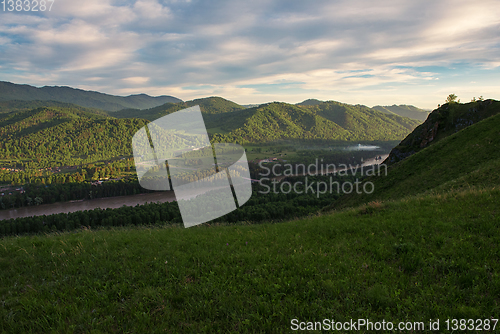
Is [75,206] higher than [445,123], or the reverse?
[445,123]

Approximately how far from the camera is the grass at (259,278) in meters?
4.27

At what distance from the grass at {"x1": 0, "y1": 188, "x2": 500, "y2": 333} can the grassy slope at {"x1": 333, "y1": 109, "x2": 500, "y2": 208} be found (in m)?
14.5

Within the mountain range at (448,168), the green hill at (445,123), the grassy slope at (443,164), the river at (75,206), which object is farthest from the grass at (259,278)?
the river at (75,206)

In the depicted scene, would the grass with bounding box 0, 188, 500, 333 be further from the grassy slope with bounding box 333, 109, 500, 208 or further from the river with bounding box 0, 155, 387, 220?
the river with bounding box 0, 155, 387, 220

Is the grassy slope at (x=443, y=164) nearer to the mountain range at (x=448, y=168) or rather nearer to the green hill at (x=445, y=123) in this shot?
the mountain range at (x=448, y=168)

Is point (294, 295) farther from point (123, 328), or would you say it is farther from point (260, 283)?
point (123, 328)

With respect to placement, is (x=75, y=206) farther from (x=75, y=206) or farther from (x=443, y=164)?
(x=443, y=164)

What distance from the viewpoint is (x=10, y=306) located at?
192 inches

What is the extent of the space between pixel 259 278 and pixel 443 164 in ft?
88.1

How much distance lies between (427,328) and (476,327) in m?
0.73

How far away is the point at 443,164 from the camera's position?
76.4ft

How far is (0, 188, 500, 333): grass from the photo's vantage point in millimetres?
4273

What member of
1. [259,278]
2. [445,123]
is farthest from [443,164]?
[445,123]

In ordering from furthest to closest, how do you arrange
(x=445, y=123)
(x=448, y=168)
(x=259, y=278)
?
(x=445, y=123) → (x=448, y=168) → (x=259, y=278)
